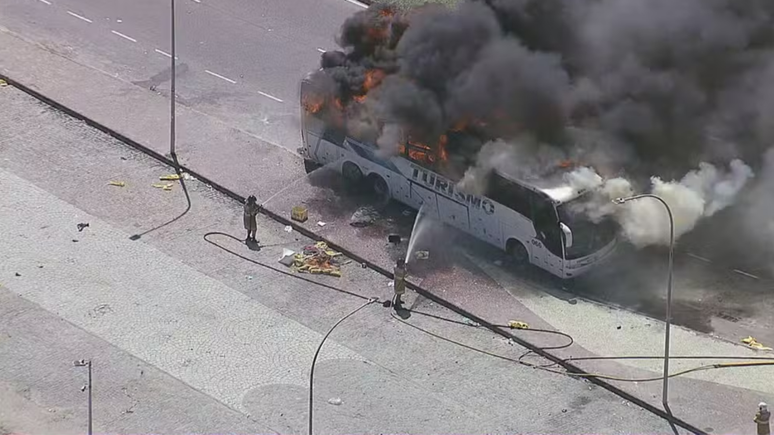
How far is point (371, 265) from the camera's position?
28.2 meters

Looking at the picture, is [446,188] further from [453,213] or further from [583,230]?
[583,230]

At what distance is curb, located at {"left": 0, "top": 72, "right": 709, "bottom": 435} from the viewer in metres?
24.1

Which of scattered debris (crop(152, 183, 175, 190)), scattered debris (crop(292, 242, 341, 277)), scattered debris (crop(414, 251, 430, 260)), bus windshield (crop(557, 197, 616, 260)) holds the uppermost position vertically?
bus windshield (crop(557, 197, 616, 260))

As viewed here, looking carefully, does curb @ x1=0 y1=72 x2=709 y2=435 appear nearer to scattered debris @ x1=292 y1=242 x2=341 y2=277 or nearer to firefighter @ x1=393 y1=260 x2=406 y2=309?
scattered debris @ x1=292 y1=242 x2=341 y2=277

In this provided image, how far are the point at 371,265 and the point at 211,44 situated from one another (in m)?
11.4

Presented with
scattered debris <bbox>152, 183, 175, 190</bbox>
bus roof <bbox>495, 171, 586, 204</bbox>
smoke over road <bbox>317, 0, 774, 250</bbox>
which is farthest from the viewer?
scattered debris <bbox>152, 183, 175, 190</bbox>

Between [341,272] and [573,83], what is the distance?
20.8ft

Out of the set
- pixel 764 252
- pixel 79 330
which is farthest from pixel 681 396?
pixel 79 330

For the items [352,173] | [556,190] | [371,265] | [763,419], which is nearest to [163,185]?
[352,173]

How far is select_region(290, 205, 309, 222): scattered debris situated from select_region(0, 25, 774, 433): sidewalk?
24 cm

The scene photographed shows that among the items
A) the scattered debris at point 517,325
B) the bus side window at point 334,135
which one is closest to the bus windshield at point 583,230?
the scattered debris at point 517,325

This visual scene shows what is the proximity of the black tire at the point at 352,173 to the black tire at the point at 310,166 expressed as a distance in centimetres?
82

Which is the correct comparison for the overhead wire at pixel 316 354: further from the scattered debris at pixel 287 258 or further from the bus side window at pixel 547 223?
the bus side window at pixel 547 223

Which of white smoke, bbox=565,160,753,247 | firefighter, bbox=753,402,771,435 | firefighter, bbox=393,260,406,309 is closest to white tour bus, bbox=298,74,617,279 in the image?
white smoke, bbox=565,160,753,247
